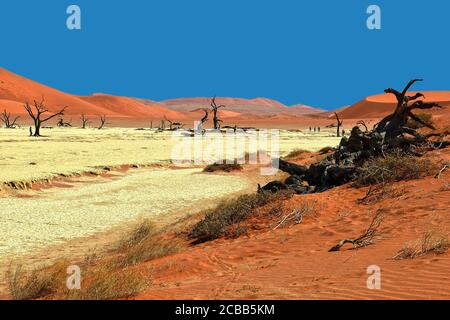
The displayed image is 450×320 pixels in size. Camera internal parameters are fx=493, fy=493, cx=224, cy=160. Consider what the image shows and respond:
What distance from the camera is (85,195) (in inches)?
648

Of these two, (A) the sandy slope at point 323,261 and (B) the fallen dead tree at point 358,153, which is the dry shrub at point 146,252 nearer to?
(A) the sandy slope at point 323,261

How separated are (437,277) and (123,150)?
2809 centimetres

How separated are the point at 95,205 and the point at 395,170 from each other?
28.2ft

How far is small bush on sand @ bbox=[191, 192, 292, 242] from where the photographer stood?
33.2 feet

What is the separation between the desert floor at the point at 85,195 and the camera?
11055 mm

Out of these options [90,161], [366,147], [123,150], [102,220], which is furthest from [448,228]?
[123,150]

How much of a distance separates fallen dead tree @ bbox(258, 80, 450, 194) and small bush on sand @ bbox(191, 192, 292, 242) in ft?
4.35

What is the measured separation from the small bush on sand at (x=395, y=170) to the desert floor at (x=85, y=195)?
16.8 feet

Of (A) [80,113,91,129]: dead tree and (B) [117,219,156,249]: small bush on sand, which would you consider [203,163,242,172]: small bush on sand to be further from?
(A) [80,113,91,129]: dead tree

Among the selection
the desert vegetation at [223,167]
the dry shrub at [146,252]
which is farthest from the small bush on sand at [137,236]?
the desert vegetation at [223,167]

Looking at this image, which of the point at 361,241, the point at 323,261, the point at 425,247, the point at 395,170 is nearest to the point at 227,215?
the point at 361,241

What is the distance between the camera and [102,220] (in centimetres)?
1290

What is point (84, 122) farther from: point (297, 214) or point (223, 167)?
point (297, 214)

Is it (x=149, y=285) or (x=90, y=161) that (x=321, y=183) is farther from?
(x=90, y=161)
